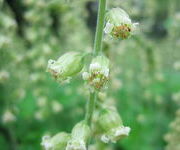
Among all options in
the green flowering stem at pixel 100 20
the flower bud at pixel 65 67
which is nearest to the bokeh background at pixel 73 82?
the flower bud at pixel 65 67

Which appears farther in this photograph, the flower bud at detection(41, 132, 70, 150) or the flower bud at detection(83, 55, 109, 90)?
the flower bud at detection(41, 132, 70, 150)

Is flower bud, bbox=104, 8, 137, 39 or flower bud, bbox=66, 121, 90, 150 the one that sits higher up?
flower bud, bbox=104, 8, 137, 39

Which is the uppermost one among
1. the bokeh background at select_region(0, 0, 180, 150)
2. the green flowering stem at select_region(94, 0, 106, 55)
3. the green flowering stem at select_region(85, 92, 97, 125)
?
the bokeh background at select_region(0, 0, 180, 150)

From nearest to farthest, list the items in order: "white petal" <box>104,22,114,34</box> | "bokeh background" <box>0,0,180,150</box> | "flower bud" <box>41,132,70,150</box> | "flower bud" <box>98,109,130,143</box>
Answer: "white petal" <box>104,22,114,34</box>, "flower bud" <box>98,109,130,143</box>, "flower bud" <box>41,132,70,150</box>, "bokeh background" <box>0,0,180,150</box>

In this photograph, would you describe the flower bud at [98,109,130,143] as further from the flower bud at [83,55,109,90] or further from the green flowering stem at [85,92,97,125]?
the flower bud at [83,55,109,90]

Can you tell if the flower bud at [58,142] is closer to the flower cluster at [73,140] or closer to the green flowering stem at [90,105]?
the flower cluster at [73,140]

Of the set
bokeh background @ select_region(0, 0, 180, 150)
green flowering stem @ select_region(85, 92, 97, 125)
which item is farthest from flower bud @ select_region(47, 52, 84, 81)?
bokeh background @ select_region(0, 0, 180, 150)

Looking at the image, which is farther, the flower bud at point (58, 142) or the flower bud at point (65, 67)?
the flower bud at point (58, 142)

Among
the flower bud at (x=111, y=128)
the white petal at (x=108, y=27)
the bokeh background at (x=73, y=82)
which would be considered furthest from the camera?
the bokeh background at (x=73, y=82)
